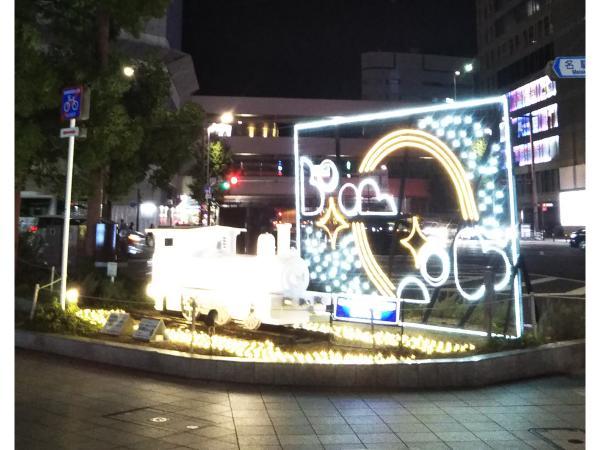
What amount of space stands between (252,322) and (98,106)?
26.3 feet

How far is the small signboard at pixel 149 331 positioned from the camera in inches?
420

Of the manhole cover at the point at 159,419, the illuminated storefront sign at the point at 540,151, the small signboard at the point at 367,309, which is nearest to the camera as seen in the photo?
the manhole cover at the point at 159,419

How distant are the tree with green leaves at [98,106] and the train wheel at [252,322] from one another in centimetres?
716

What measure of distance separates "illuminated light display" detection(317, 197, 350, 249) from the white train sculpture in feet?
6.54

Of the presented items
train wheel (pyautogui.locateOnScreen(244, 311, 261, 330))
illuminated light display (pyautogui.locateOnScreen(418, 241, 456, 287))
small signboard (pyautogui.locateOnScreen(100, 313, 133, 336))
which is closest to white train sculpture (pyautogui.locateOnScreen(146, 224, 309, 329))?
train wheel (pyautogui.locateOnScreen(244, 311, 261, 330))

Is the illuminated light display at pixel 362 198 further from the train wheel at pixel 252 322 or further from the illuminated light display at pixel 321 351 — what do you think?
the train wheel at pixel 252 322

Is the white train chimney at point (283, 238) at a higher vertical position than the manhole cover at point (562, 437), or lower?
higher

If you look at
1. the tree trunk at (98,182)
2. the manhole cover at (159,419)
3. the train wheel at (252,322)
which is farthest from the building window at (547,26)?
the manhole cover at (159,419)

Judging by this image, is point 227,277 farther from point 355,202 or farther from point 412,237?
point 412,237

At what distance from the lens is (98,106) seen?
52.3 feet

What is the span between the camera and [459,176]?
38.4 feet

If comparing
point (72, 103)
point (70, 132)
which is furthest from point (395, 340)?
point (72, 103)

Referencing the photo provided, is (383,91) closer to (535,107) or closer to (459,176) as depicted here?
(535,107)

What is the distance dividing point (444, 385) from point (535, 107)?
6555 centimetres
